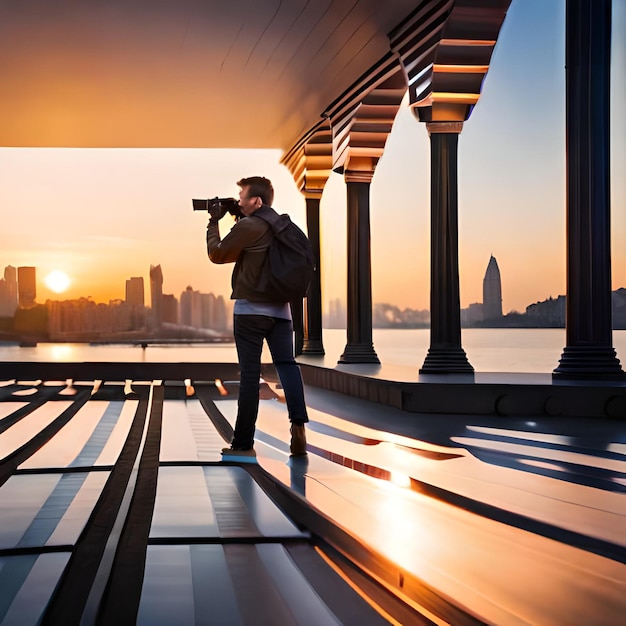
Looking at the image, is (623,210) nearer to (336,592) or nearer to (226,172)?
(226,172)

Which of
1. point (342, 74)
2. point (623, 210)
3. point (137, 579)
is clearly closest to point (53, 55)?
point (342, 74)

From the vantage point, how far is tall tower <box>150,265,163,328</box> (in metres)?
19.3

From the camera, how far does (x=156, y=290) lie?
1967cm

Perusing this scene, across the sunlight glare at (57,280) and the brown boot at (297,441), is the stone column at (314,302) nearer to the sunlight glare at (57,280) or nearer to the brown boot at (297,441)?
the sunlight glare at (57,280)

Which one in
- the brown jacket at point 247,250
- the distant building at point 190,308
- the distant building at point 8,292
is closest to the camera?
the brown jacket at point 247,250

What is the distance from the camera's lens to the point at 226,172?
18.6 meters

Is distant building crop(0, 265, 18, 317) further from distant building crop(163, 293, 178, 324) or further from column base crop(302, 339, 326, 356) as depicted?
column base crop(302, 339, 326, 356)

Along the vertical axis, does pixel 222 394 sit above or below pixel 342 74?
below

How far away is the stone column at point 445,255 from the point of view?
7.85 meters

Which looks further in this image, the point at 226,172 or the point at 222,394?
the point at 226,172

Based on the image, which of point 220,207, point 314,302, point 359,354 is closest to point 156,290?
point 314,302

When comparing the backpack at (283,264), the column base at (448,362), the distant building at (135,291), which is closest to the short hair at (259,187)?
the backpack at (283,264)

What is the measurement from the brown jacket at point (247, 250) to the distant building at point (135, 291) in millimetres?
15280

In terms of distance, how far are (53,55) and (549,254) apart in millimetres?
16783
